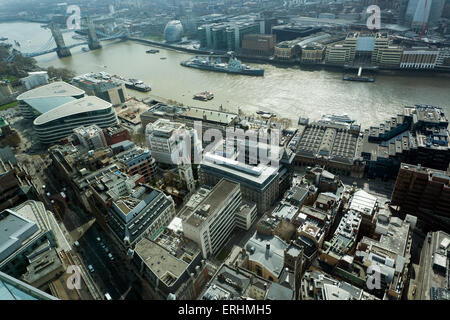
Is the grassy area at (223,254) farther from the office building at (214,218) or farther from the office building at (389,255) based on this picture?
the office building at (389,255)

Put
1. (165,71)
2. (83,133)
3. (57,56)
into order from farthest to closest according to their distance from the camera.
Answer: (57,56) < (165,71) < (83,133)

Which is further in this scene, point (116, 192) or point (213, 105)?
point (213, 105)

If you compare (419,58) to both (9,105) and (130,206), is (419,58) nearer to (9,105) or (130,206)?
(130,206)

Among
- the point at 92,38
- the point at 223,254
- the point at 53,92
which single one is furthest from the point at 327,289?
the point at 92,38

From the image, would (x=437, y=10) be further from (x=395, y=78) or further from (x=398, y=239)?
(x=398, y=239)

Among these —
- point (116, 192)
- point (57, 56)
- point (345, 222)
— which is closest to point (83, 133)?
point (116, 192)

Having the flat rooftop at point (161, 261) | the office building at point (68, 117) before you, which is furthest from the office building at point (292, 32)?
the flat rooftop at point (161, 261)

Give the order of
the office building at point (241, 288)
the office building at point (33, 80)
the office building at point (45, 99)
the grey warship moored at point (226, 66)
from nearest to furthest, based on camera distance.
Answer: the office building at point (241, 288)
the office building at point (45, 99)
the office building at point (33, 80)
the grey warship moored at point (226, 66)
